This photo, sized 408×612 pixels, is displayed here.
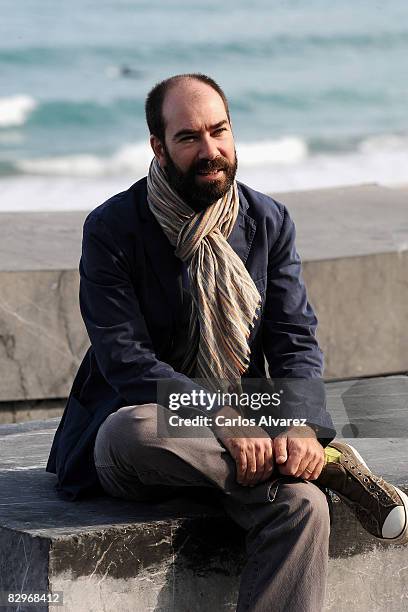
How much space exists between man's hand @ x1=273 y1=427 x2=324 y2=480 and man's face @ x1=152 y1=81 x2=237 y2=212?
62 cm

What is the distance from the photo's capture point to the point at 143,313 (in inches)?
135

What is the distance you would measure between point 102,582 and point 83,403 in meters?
0.51

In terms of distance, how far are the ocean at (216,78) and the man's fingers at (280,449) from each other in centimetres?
960

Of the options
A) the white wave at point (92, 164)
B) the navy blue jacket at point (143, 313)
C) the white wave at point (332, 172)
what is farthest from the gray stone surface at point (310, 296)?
the white wave at point (92, 164)

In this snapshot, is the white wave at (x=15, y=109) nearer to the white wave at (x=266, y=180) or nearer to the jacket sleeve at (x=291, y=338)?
the white wave at (x=266, y=180)

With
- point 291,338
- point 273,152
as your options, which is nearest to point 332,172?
point 273,152

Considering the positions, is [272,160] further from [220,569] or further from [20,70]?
[220,569]

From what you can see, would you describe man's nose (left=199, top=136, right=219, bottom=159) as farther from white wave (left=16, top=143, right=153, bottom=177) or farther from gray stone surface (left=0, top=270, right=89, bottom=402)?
white wave (left=16, top=143, right=153, bottom=177)

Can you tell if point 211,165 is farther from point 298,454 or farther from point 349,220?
point 349,220

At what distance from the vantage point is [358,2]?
3309cm

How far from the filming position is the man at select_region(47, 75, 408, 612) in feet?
10.3

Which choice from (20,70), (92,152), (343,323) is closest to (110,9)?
(20,70)

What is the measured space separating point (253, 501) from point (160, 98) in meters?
0.99

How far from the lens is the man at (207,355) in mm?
3133
